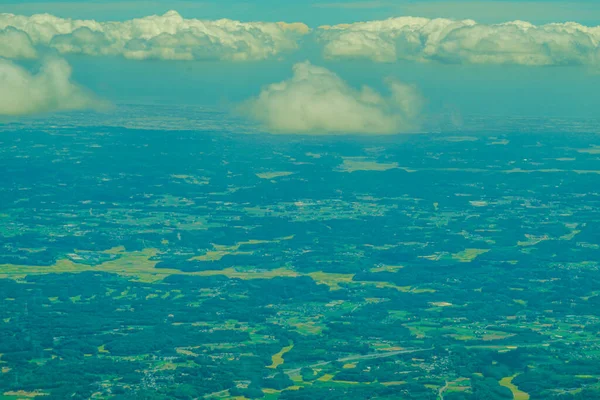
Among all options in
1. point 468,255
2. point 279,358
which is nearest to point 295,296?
point 279,358

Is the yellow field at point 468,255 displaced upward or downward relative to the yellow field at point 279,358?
downward

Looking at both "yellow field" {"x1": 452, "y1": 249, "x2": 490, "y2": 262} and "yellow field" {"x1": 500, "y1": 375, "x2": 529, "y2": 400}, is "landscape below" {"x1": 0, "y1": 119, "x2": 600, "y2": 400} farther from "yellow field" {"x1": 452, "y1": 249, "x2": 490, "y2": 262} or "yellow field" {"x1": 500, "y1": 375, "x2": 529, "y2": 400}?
"yellow field" {"x1": 452, "y1": 249, "x2": 490, "y2": 262}

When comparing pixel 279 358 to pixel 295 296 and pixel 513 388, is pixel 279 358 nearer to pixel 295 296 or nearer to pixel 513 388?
pixel 513 388

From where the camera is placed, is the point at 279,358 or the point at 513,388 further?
the point at 279,358

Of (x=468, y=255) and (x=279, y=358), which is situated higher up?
(x=279, y=358)

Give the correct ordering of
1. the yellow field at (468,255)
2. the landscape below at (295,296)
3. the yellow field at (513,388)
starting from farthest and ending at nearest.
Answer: the yellow field at (468,255) < the landscape below at (295,296) < the yellow field at (513,388)

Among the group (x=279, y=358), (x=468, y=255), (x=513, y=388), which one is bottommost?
(x=513, y=388)

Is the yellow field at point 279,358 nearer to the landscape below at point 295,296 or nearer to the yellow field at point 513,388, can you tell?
the landscape below at point 295,296

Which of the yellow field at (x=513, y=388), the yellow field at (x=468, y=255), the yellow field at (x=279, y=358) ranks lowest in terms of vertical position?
the yellow field at (x=513, y=388)

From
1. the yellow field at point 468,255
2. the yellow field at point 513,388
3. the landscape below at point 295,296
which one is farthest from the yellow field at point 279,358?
the yellow field at point 468,255

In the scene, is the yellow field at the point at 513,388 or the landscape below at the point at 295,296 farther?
the landscape below at the point at 295,296

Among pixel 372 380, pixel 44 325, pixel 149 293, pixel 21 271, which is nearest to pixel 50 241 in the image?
pixel 21 271
